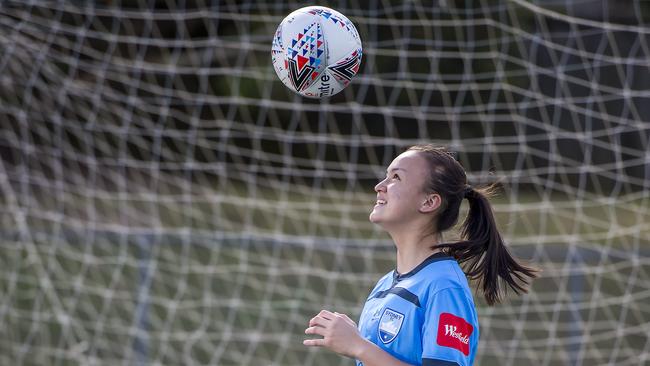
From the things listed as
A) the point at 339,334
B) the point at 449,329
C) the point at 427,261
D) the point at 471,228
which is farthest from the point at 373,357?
the point at 471,228

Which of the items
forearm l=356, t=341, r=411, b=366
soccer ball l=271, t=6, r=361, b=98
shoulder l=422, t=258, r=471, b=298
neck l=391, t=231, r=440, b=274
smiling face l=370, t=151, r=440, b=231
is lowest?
forearm l=356, t=341, r=411, b=366

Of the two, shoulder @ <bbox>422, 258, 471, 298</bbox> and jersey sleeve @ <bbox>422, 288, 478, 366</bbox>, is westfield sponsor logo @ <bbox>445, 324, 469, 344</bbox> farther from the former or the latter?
shoulder @ <bbox>422, 258, 471, 298</bbox>

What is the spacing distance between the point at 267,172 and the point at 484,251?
5.37 m

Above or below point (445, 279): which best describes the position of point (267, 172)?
above

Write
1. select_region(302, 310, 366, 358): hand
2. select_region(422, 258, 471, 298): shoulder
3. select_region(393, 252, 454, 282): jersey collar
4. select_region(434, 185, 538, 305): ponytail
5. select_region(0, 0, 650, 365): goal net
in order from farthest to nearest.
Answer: select_region(0, 0, 650, 365): goal net → select_region(434, 185, 538, 305): ponytail → select_region(393, 252, 454, 282): jersey collar → select_region(422, 258, 471, 298): shoulder → select_region(302, 310, 366, 358): hand

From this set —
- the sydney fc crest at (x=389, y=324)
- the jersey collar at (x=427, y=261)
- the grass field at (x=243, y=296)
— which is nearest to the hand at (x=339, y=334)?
the sydney fc crest at (x=389, y=324)

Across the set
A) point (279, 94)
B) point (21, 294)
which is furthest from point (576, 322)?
point (279, 94)

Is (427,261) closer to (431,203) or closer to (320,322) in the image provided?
(431,203)

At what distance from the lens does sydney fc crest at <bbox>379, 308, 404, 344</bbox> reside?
9.24ft

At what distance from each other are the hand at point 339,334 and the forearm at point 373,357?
0.01m

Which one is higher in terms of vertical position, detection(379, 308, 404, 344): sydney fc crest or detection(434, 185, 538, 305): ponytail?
detection(434, 185, 538, 305): ponytail

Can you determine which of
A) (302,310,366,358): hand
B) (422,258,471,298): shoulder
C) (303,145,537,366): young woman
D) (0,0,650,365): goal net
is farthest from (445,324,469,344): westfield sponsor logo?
(0,0,650,365): goal net

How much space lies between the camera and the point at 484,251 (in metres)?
3.06

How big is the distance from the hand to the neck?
0.34 m
